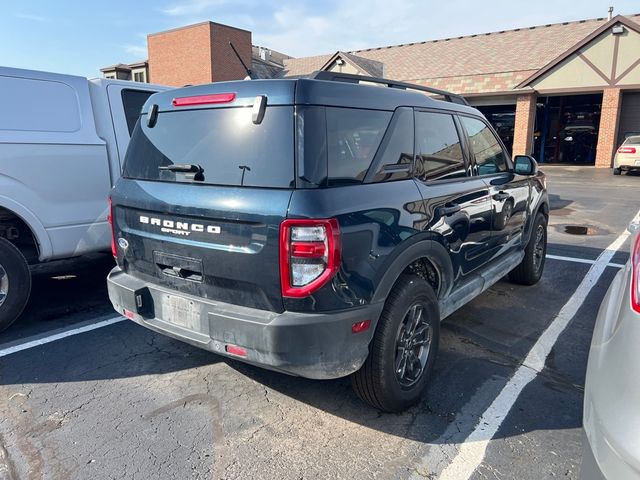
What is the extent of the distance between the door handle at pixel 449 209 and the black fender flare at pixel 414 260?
0.21m

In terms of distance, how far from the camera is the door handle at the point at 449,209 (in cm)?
322

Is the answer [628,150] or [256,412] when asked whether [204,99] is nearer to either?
[256,412]

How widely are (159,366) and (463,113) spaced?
125 inches

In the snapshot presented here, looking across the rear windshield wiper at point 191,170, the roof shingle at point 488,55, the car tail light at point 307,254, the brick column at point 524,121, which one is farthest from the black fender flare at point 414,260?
the roof shingle at point 488,55

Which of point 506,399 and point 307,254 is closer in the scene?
point 307,254

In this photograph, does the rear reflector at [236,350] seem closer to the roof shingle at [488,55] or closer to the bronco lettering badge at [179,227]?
the bronco lettering badge at [179,227]

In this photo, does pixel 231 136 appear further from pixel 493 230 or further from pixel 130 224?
pixel 493 230

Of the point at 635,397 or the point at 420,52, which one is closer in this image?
the point at 635,397

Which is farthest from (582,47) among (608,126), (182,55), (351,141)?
(351,141)

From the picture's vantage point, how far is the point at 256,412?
3.02m

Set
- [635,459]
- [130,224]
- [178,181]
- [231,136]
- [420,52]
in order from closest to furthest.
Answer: [635,459], [231,136], [178,181], [130,224], [420,52]

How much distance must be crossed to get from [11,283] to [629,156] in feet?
68.8

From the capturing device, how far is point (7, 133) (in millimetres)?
3984

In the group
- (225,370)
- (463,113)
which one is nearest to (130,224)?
(225,370)
